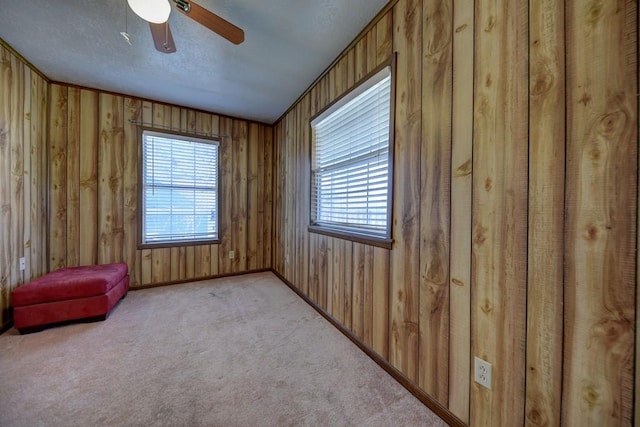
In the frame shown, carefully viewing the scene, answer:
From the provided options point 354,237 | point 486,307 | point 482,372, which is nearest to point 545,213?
point 486,307

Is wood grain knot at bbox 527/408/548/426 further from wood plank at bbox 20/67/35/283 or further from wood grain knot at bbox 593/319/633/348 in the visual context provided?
wood plank at bbox 20/67/35/283

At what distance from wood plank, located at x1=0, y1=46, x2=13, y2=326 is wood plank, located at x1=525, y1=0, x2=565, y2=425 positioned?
12.7 feet

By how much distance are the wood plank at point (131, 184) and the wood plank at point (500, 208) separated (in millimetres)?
3810

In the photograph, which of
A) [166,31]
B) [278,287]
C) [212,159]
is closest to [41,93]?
[212,159]

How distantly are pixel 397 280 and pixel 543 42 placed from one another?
1.39 m

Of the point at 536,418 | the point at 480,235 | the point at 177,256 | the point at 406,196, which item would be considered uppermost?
the point at 406,196

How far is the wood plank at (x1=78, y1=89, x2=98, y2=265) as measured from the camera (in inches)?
118

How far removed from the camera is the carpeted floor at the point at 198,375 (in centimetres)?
134

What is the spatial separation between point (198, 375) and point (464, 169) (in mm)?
2098

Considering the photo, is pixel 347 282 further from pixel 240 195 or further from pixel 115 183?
pixel 115 183

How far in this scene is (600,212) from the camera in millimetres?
851

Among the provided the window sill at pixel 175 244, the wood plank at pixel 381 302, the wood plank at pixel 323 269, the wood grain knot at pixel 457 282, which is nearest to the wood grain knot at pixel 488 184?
the wood grain knot at pixel 457 282

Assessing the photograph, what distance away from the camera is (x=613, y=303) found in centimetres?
82

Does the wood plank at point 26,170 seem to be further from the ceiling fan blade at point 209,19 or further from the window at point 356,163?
the window at point 356,163
